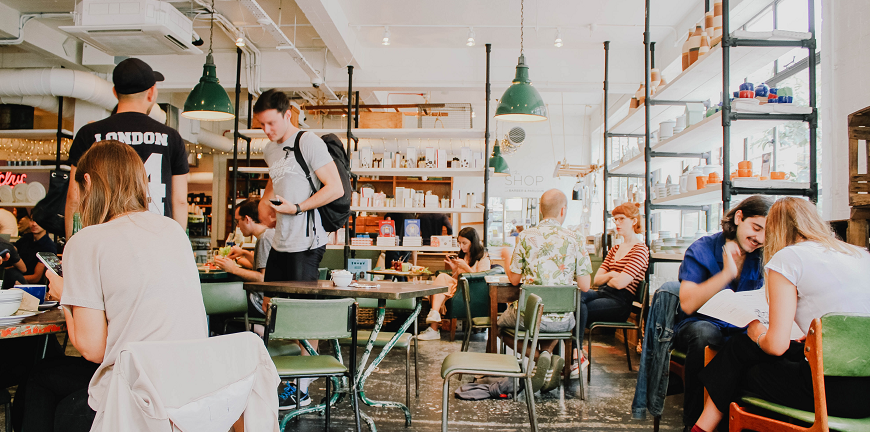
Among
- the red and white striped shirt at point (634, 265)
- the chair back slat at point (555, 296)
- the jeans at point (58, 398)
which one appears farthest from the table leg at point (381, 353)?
the red and white striped shirt at point (634, 265)

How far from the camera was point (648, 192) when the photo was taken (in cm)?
527

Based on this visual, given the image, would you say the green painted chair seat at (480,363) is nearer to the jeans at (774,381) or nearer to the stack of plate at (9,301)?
the jeans at (774,381)

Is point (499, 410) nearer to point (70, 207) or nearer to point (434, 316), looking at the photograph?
point (70, 207)

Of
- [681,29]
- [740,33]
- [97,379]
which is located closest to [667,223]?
[681,29]

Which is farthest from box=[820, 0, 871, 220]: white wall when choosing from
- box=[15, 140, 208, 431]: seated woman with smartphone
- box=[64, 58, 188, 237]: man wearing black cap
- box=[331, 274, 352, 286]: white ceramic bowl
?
box=[64, 58, 188, 237]: man wearing black cap

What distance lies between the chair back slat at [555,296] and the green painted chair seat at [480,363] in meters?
0.64

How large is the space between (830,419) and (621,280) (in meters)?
2.61

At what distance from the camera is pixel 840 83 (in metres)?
3.34

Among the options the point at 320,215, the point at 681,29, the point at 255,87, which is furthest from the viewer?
the point at 255,87

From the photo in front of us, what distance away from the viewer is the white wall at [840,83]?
10.2 feet

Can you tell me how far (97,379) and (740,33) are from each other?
4.19m

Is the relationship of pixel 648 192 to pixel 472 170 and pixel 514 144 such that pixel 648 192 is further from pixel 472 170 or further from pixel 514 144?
pixel 514 144

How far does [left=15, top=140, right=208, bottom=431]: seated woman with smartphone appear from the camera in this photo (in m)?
1.49

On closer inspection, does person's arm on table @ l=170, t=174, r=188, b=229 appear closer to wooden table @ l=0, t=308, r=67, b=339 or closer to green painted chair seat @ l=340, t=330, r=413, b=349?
wooden table @ l=0, t=308, r=67, b=339
